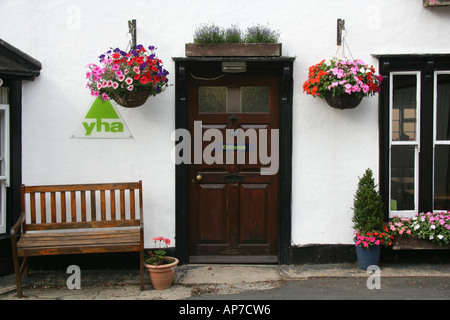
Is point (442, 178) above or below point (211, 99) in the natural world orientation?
below

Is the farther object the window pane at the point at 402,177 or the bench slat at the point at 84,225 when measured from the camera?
the window pane at the point at 402,177

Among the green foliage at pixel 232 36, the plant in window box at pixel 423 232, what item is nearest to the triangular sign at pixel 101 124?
the green foliage at pixel 232 36

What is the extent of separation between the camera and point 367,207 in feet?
17.6

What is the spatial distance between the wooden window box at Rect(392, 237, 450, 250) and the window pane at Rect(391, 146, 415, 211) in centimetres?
47

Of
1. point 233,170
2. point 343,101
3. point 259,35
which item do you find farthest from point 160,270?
point 259,35

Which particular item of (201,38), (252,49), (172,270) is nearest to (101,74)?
(201,38)

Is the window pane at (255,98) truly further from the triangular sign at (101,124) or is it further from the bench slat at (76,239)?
the bench slat at (76,239)

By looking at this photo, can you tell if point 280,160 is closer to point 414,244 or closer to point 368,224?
point 368,224

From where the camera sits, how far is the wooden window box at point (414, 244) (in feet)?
17.9

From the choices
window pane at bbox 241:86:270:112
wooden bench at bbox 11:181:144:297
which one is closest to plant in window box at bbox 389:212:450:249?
window pane at bbox 241:86:270:112

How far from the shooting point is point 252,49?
5.46 metres

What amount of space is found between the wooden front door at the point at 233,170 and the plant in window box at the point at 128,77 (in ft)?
2.62

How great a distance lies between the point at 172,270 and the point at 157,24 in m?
2.96

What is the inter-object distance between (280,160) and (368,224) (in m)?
1.32
